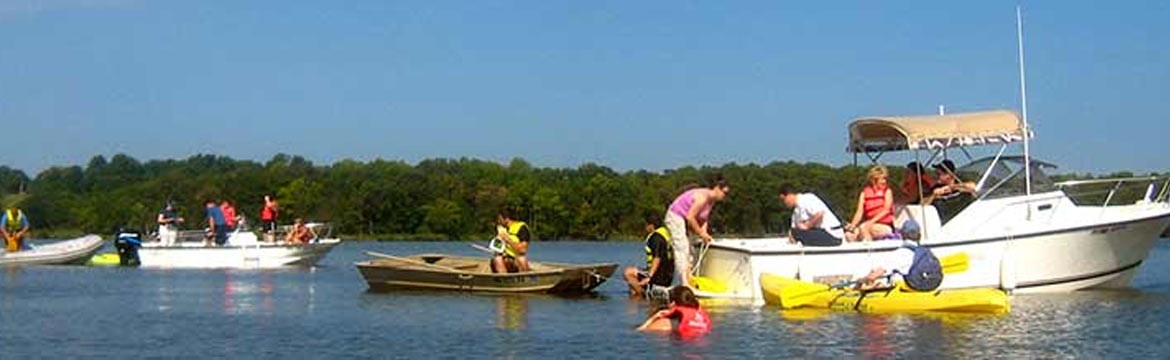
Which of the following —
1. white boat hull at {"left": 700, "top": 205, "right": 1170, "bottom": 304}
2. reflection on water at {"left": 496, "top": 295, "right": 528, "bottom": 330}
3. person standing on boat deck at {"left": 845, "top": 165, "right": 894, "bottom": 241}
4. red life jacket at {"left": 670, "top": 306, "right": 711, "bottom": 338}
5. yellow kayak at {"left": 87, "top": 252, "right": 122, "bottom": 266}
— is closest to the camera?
red life jacket at {"left": 670, "top": 306, "right": 711, "bottom": 338}

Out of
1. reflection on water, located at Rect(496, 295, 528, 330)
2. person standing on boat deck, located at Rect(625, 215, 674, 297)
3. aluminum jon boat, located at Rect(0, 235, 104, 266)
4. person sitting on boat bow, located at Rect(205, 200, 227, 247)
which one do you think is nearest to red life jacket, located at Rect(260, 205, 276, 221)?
person sitting on boat bow, located at Rect(205, 200, 227, 247)

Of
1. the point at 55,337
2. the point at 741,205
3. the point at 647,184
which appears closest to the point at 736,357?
the point at 55,337

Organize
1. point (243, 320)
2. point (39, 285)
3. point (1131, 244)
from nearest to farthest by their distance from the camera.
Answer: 1. point (243, 320)
2. point (1131, 244)
3. point (39, 285)

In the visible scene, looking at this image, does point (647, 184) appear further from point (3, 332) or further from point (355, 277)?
point (3, 332)

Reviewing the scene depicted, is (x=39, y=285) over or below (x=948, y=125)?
below

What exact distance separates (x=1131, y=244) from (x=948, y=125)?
321 centimetres

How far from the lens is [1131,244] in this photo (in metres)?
25.9

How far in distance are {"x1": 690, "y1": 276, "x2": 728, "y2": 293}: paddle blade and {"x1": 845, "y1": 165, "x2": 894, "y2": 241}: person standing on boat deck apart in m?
1.93

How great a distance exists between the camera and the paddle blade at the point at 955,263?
24312 mm

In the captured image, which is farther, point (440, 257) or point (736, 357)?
point (440, 257)

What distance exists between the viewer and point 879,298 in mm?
23141

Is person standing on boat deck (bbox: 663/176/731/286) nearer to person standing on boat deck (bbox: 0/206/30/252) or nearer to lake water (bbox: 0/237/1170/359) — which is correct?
lake water (bbox: 0/237/1170/359)

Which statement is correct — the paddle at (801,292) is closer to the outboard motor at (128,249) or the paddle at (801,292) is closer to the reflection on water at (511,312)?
the reflection on water at (511,312)

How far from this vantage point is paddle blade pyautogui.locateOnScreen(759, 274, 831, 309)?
2356 centimetres
